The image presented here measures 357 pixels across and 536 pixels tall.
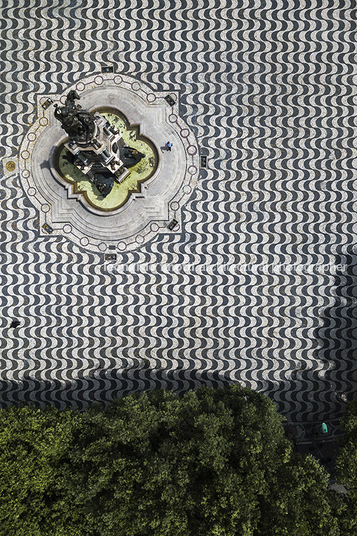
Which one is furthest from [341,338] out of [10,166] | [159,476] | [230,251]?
[10,166]

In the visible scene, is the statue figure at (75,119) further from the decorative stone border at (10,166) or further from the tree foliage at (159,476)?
the tree foliage at (159,476)

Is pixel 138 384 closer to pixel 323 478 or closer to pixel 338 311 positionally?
pixel 323 478

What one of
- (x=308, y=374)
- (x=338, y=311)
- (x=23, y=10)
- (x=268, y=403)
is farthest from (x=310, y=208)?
(x=23, y=10)

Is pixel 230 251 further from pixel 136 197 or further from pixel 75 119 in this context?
pixel 75 119

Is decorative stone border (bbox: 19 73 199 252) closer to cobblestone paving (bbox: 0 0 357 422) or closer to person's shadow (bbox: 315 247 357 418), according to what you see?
cobblestone paving (bbox: 0 0 357 422)

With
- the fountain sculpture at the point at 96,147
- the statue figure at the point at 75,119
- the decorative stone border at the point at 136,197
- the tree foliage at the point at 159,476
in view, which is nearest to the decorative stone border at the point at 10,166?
the decorative stone border at the point at 136,197

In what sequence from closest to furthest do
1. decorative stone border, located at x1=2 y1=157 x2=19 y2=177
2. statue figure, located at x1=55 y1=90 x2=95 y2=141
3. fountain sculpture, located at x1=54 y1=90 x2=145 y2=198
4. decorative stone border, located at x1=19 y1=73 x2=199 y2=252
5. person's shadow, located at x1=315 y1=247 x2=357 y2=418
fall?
1. statue figure, located at x1=55 y1=90 x2=95 y2=141
2. fountain sculpture, located at x1=54 y1=90 x2=145 y2=198
3. person's shadow, located at x1=315 y1=247 x2=357 y2=418
4. decorative stone border, located at x1=19 y1=73 x2=199 y2=252
5. decorative stone border, located at x1=2 y1=157 x2=19 y2=177

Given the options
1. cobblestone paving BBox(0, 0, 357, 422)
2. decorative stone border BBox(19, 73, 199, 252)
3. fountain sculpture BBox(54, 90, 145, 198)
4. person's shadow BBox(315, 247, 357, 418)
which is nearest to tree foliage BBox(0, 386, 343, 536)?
cobblestone paving BBox(0, 0, 357, 422)
